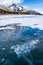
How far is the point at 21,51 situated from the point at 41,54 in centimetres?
124

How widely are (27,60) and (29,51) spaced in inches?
46.5

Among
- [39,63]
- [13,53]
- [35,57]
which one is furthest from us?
[13,53]

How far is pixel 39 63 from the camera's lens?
20.0 ft

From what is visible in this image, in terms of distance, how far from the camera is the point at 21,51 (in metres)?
7.60

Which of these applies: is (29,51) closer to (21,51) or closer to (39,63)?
(21,51)

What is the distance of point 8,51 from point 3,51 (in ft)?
1.00

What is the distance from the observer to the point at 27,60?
6.43 m

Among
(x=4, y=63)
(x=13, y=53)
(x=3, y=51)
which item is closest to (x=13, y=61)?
(x=4, y=63)

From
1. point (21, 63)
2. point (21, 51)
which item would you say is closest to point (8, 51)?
point (21, 51)

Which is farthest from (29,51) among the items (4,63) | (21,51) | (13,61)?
(4,63)

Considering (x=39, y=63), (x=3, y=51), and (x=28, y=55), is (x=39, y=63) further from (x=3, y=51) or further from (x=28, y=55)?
(x=3, y=51)

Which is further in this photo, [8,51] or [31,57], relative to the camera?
[8,51]

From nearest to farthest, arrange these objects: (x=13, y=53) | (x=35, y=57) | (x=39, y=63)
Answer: (x=39, y=63)
(x=35, y=57)
(x=13, y=53)

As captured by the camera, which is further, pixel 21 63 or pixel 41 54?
pixel 41 54
